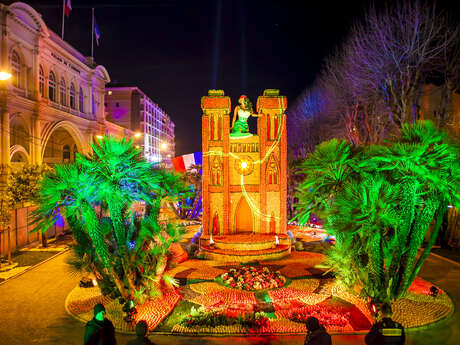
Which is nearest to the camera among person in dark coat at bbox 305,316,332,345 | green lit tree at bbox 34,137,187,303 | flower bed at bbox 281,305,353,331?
person in dark coat at bbox 305,316,332,345

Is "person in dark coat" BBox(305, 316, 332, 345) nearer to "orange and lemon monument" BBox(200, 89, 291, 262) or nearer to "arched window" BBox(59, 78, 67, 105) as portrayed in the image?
"orange and lemon monument" BBox(200, 89, 291, 262)

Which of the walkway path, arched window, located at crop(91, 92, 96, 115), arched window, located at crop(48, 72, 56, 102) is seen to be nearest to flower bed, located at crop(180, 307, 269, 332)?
the walkway path

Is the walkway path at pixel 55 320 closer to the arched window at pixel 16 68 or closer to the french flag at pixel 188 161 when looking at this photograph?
the french flag at pixel 188 161

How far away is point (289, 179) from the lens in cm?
3294

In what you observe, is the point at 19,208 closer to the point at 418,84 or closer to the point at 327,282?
the point at 327,282

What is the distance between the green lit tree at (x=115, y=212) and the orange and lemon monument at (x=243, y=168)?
7490mm

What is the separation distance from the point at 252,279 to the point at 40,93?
89.4ft

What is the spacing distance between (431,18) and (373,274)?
55.3 ft

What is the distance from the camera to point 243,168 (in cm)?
1895

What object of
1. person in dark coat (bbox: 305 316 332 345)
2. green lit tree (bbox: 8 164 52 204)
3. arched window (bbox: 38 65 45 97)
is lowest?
person in dark coat (bbox: 305 316 332 345)

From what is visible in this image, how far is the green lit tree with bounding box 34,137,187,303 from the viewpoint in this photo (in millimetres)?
9102

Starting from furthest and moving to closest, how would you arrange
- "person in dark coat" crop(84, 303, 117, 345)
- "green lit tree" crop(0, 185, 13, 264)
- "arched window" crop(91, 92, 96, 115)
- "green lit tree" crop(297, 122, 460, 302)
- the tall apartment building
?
the tall apartment building, "arched window" crop(91, 92, 96, 115), "green lit tree" crop(0, 185, 13, 264), "green lit tree" crop(297, 122, 460, 302), "person in dark coat" crop(84, 303, 117, 345)

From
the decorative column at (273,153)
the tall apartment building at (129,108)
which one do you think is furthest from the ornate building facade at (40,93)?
the tall apartment building at (129,108)

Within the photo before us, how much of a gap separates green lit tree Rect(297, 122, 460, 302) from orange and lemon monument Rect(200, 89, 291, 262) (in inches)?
334
